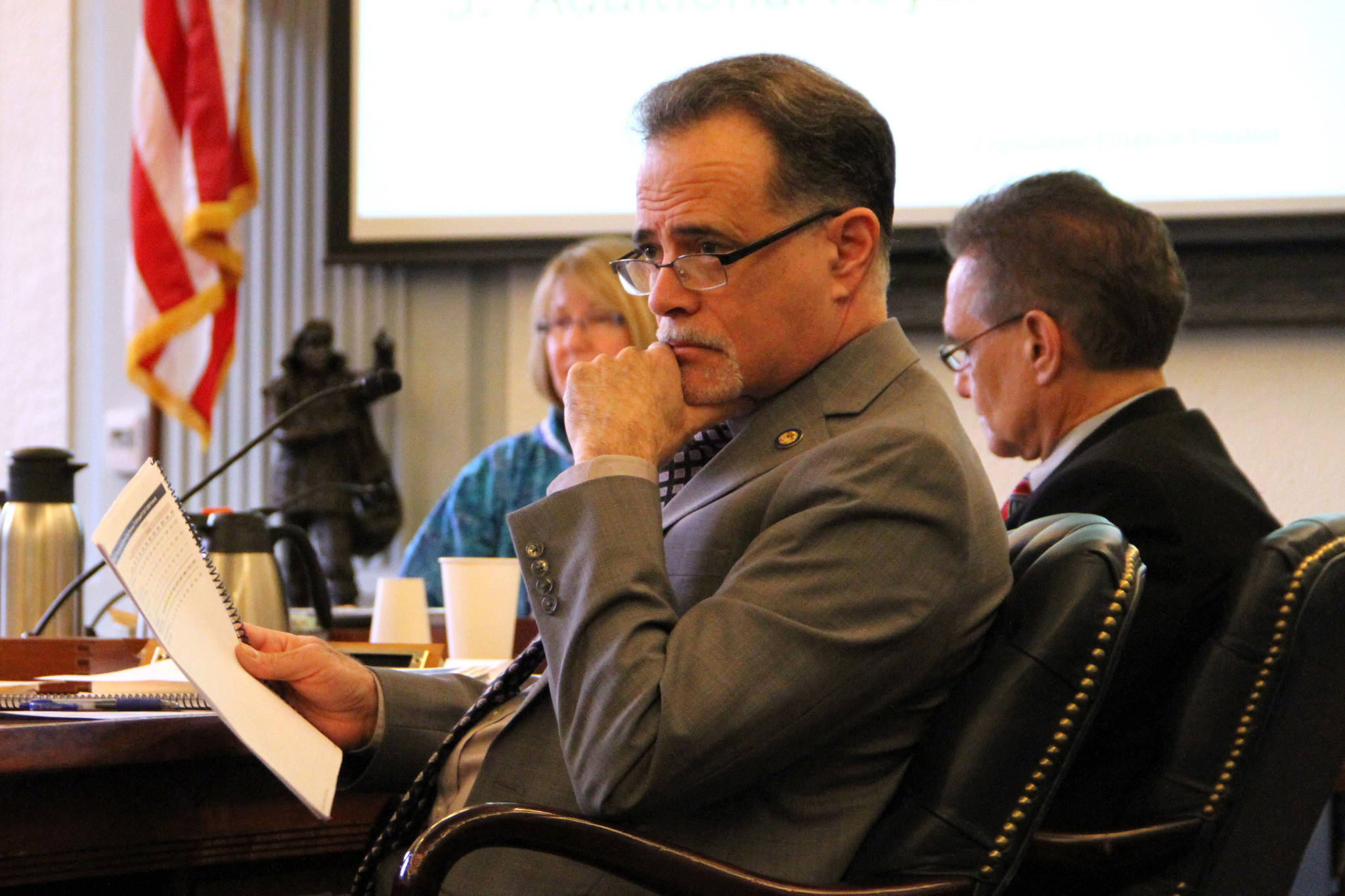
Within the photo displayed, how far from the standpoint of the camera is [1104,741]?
1.37 metres

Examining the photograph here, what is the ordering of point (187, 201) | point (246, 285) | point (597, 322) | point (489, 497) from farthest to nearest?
A: point (246, 285) → point (187, 201) → point (489, 497) → point (597, 322)

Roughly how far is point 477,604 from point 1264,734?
97cm

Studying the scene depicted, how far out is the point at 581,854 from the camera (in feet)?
3.35

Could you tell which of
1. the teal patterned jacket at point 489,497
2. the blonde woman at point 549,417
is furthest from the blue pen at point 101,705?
the teal patterned jacket at point 489,497

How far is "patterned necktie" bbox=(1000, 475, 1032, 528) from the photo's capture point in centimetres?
189

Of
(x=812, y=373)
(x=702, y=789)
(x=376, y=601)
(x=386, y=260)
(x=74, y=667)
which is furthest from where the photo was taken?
(x=386, y=260)

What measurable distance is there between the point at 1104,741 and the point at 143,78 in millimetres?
2999

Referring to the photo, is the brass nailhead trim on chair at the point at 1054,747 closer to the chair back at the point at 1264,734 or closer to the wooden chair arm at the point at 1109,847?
the wooden chair arm at the point at 1109,847

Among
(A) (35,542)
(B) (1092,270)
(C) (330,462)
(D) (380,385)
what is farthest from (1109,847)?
(C) (330,462)

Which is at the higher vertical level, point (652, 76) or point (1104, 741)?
point (652, 76)

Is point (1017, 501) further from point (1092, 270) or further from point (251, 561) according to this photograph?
point (251, 561)

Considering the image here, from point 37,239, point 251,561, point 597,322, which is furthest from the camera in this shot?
point 37,239

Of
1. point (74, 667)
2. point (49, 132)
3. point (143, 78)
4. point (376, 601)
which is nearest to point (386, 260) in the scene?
point (143, 78)

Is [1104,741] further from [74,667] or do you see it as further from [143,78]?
[143,78]
